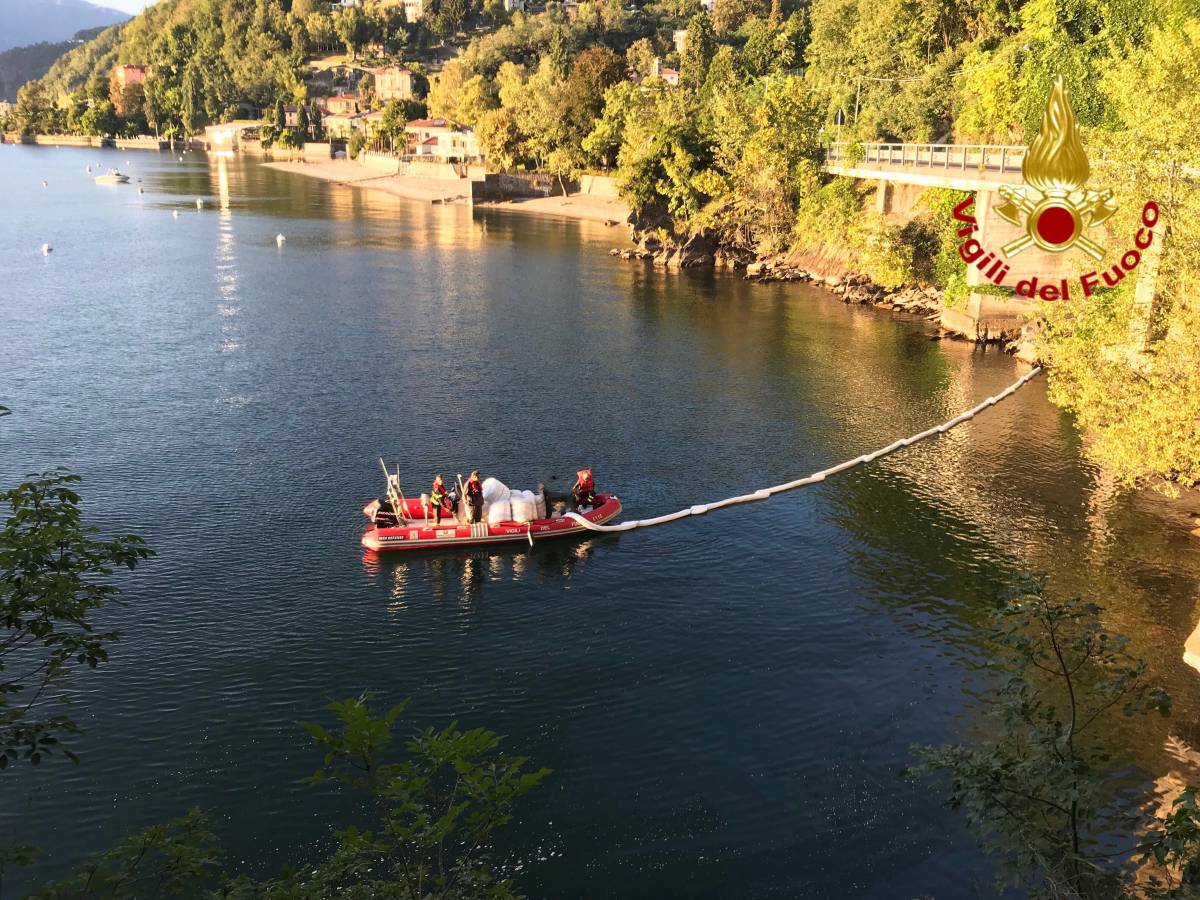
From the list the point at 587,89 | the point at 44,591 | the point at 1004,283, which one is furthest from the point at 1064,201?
the point at 587,89

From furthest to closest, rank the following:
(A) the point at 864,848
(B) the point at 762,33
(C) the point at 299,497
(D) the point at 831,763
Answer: (B) the point at 762,33, (C) the point at 299,497, (D) the point at 831,763, (A) the point at 864,848

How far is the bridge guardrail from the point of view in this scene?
64250 mm

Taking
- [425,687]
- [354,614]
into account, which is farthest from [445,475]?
[425,687]

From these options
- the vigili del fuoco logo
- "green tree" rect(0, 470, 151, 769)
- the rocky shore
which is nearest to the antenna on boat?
"green tree" rect(0, 470, 151, 769)

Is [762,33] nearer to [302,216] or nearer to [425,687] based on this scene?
[302,216]

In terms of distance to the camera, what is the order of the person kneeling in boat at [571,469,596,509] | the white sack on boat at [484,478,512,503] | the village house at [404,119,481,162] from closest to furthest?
the white sack on boat at [484,478,512,503] < the person kneeling in boat at [571,469,596,509] < the village house at [404,119,481,162]

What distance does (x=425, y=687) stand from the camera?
92.1 ft

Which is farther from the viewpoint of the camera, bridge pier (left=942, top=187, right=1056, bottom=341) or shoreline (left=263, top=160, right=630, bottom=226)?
shoreline (left=263, top=160, right=630, bottom=226)

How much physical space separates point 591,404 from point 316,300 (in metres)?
36.2

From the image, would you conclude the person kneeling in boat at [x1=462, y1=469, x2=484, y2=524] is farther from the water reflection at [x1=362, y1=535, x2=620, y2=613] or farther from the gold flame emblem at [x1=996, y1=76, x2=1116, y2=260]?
the gold flame emblem at [x1=996, y1=76, x2=1116, y2=260]

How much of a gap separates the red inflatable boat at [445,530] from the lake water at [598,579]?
25.9 inches

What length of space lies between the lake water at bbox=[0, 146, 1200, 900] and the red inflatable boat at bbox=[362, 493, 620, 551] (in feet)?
2.16

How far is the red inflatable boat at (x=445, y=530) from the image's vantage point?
36219 millimetres

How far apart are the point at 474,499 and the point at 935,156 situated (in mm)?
49837
